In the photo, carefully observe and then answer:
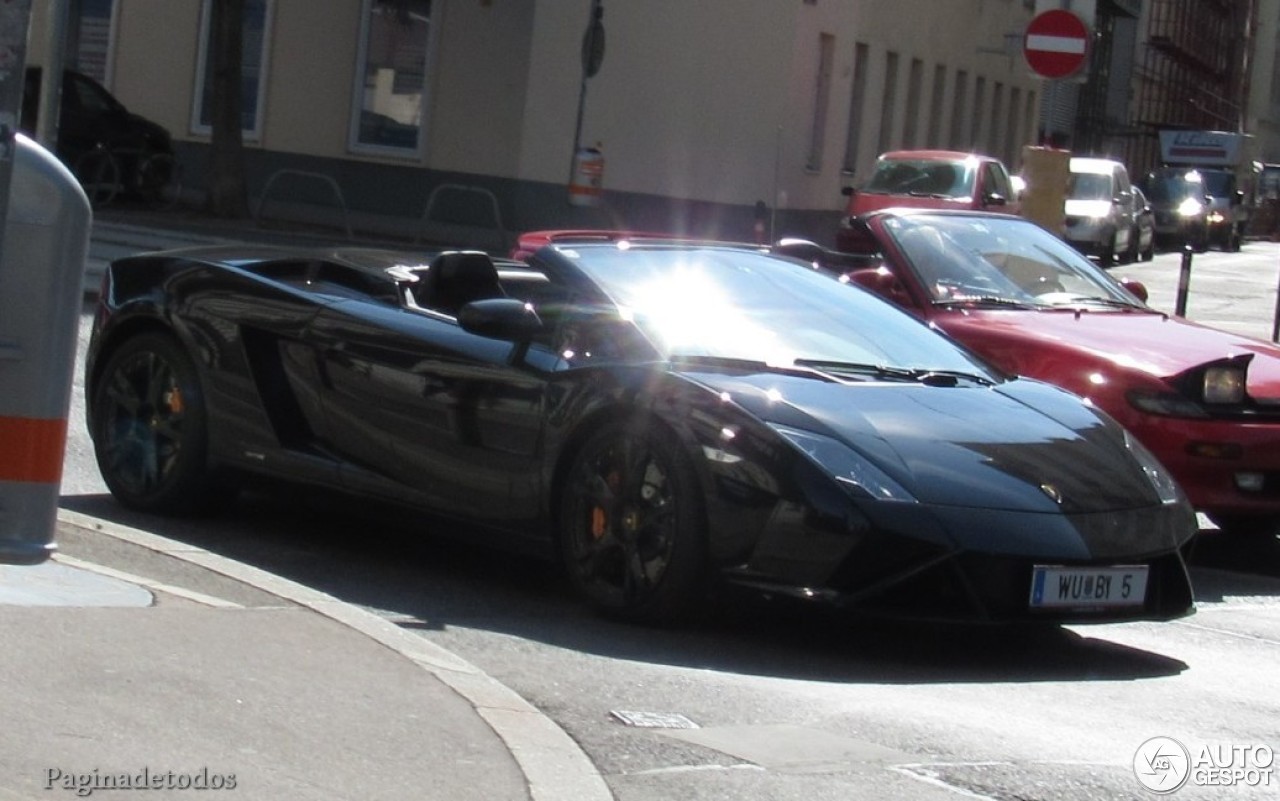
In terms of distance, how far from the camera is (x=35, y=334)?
15.7 feet

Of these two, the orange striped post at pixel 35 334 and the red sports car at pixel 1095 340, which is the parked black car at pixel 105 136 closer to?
the red sports car at pixel 1095 340

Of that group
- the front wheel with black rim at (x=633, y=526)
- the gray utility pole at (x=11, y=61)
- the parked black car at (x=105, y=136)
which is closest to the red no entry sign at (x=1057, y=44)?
the front wheel with black rim at (x=633, y=526)

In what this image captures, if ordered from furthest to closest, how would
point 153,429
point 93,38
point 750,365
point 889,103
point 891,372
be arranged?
point 889,103, point 93,38, point 153,429, point 891,372, point 750,365

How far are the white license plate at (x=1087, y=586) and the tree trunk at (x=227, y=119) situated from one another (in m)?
21.3

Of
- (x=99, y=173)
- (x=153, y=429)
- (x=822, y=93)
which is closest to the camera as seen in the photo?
(x=153, y=429)

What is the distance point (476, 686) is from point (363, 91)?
26.1 metres

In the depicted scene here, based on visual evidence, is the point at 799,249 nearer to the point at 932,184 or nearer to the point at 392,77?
the point at 932,184

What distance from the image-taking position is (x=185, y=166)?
32.0 m

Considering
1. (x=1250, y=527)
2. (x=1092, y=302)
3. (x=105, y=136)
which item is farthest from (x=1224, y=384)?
(x=105, y=136)

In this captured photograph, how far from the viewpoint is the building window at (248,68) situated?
3188 centimetres

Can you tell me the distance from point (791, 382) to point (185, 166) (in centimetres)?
2581

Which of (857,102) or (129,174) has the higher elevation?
(857,102)

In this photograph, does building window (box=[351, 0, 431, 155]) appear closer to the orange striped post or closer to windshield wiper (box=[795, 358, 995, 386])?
windshield wiper (box=[795, 358, 995, 386])

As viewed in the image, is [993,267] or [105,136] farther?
[105,136]
